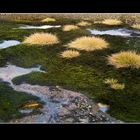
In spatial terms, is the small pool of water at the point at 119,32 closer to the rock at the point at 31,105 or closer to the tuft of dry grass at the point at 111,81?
the tuft of dry grass at the point at 111,81

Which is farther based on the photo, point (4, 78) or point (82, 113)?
point (4, 78)

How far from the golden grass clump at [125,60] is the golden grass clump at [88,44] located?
0.66 meters

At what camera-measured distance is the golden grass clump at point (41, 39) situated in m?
10.2

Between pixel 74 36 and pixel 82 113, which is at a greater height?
pixel 74 36

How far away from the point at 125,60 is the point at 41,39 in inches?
90.1

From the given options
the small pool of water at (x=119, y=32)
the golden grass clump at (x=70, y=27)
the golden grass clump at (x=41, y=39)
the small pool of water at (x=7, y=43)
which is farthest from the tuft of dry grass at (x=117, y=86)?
the golden grass clump at (x=70, y=27)

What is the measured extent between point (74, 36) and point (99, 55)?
134 centimetres

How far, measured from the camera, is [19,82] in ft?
26.9

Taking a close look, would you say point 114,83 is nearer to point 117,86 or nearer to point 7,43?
point 117,86

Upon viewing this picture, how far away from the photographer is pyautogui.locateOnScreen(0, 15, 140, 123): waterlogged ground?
7.15 m

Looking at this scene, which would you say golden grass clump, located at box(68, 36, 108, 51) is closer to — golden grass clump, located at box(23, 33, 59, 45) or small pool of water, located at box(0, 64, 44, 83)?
golden grass clump, located at box(23, 33, 59, 45)

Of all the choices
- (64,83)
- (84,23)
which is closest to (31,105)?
(64,83)

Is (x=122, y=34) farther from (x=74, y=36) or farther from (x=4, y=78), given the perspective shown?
(x=4, y=78)

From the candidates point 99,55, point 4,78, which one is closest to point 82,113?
point 4,78
